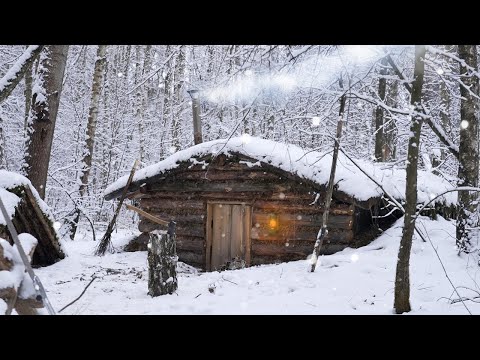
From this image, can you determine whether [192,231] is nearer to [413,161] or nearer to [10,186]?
[10,186]

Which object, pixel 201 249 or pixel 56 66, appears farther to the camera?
pixel 201 249

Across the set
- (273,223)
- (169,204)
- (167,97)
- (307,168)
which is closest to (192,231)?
(169,204)

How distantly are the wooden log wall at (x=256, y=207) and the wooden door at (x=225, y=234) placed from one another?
0.65 ft

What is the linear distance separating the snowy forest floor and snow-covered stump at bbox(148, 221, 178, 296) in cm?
19

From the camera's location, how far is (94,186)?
22.0m

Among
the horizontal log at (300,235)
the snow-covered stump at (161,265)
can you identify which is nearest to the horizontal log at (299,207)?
the horizontal log at (300,235)

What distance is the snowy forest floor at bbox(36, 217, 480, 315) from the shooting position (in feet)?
18.0

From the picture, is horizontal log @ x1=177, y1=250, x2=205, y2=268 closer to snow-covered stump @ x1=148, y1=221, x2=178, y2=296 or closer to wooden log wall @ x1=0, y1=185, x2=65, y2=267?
wooden log wall @ x1=0, y1=185, x2=65, y2=267

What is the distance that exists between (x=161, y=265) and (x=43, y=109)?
4770 millimetres
